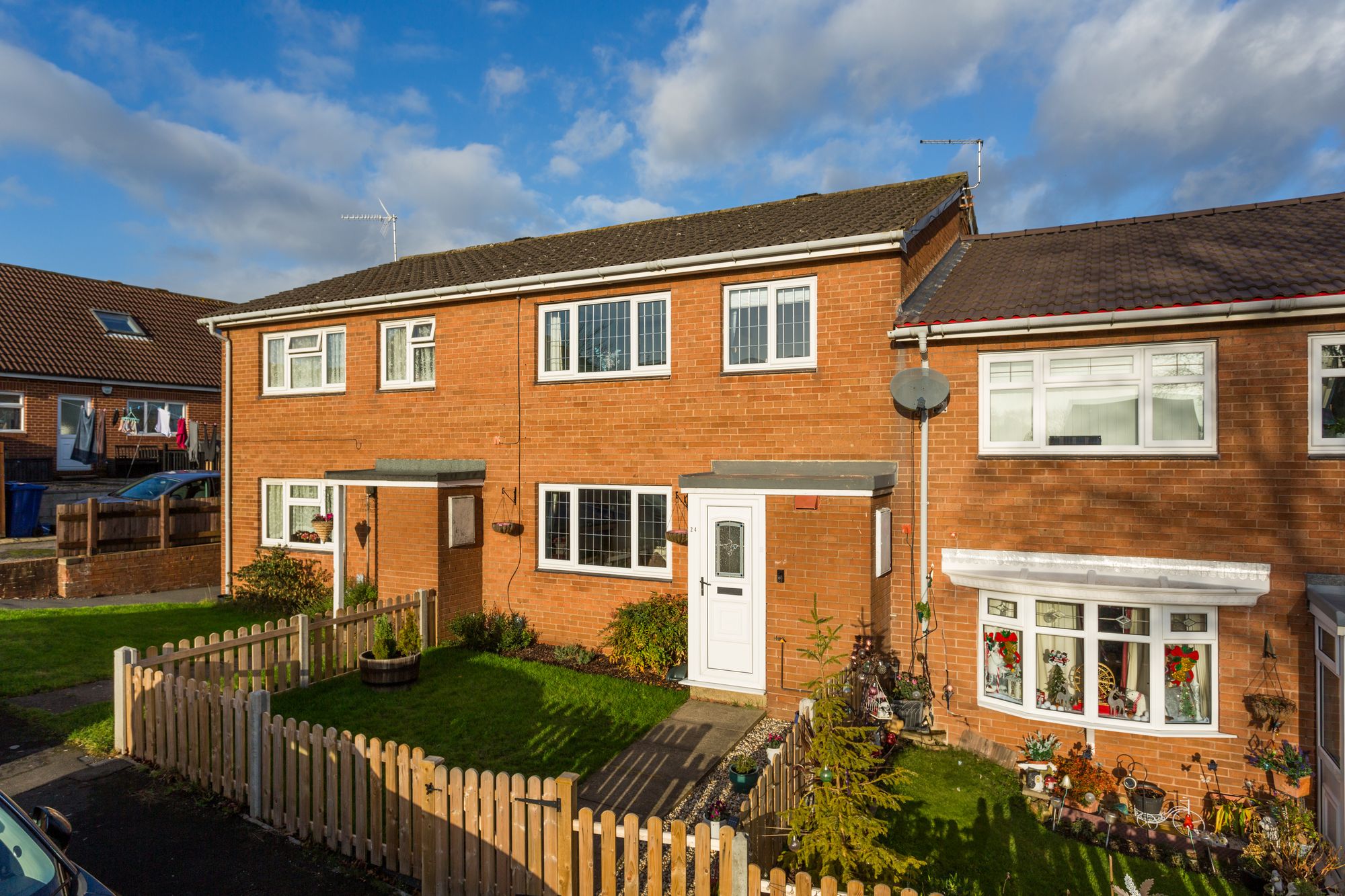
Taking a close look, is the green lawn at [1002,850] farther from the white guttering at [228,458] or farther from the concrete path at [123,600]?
the white guttering at [228,458]

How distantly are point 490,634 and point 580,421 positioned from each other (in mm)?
3702

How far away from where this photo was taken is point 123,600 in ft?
48.7

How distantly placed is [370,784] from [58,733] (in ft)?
16.8

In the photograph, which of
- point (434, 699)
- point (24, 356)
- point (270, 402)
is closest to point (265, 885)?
point (434, 699)

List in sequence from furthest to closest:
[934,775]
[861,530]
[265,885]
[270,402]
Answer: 1. [270,402]
2. [861,530]
3. [934,775]
4. [265,885]

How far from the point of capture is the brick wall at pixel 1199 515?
7703mm

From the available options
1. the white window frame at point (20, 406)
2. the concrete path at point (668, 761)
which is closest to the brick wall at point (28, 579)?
the white window frame at point (20, 406)

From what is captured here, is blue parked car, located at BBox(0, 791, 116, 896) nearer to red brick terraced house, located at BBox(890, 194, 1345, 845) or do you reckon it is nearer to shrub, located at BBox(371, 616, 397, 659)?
shrub, located at BBox(371, 616, 397, 659)

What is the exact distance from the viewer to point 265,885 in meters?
5.59

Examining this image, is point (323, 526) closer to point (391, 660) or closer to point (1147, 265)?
point (391, 660)

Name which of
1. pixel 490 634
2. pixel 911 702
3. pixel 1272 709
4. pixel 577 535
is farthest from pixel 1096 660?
pixel 490 634

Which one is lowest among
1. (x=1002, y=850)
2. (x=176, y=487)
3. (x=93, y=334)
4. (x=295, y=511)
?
(x=1002, y=850)

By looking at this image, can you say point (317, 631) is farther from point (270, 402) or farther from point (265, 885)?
point (270, 402)

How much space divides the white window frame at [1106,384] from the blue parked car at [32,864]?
898 cm
